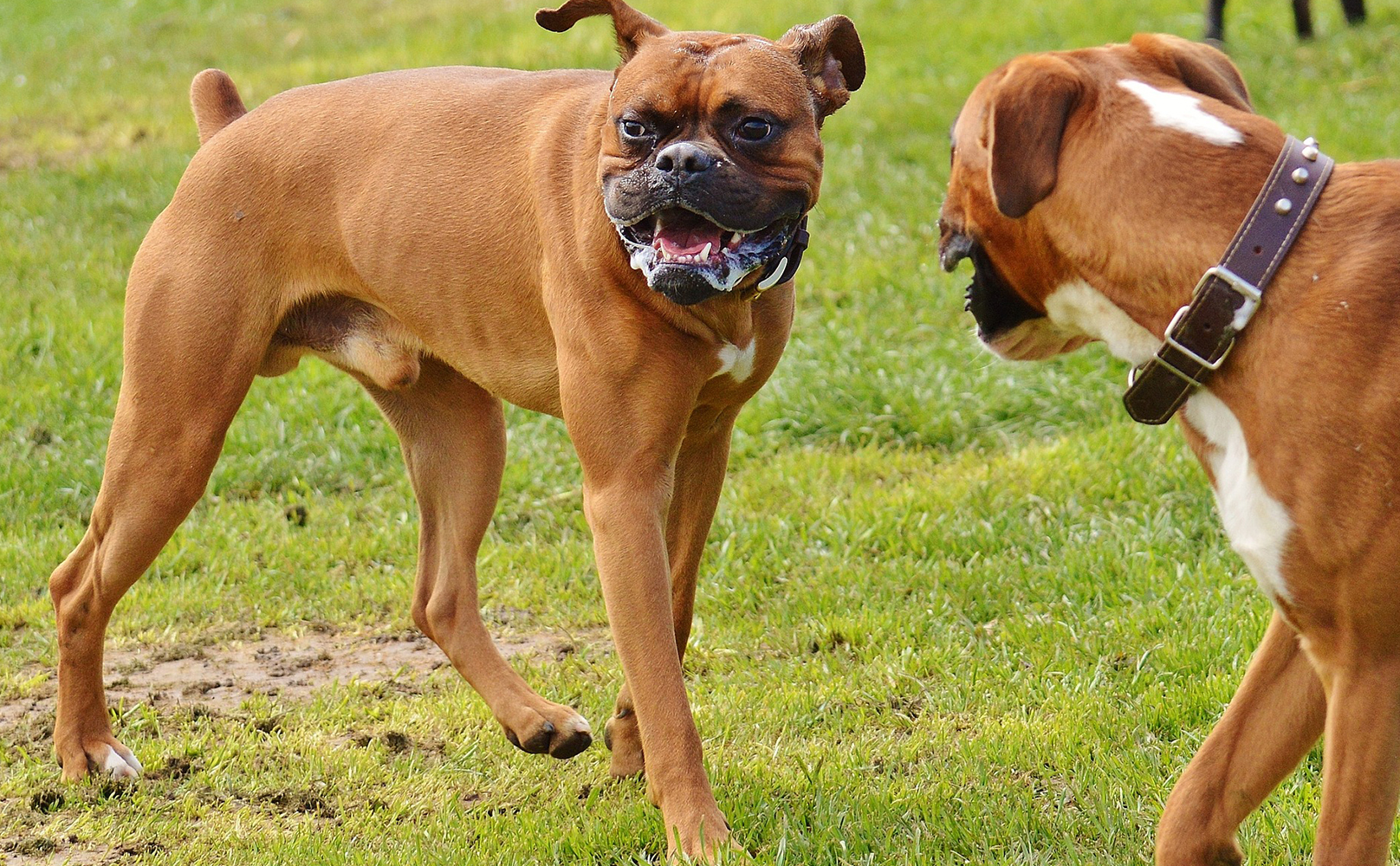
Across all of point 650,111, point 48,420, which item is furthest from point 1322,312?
point 48,420

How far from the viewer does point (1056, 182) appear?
2.88 metres

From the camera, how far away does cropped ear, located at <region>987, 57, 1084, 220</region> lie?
285cm

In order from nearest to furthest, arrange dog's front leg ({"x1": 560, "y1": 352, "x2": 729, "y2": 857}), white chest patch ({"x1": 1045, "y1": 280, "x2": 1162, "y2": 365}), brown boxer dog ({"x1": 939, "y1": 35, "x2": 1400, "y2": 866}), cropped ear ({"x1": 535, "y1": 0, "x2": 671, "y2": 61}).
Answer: brown boxer dog ({"x1": 939, "y1": 35, "x2": 1400, "y2": 866}) < white chest patch ({"x1": 1045, "y1": 280, "x2": 1162, "y2": 365}) < dog's front leg ({"x1": 560, "y1": 352, "x2": 729, "y2": 857}) < cropped ear ({"x1": 535, "y1": 0, "x2": 671, "y2": 61})

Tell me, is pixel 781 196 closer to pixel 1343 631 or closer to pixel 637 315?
pixel 637 315

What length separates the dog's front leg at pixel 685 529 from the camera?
13.0ft

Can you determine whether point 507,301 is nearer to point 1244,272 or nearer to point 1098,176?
point 1098,176

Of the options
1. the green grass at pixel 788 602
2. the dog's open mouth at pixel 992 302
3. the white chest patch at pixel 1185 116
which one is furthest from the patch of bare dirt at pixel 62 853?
the white chest patch at pixel 1185 116

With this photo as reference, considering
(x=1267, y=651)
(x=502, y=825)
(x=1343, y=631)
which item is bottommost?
(x=502, y=825)

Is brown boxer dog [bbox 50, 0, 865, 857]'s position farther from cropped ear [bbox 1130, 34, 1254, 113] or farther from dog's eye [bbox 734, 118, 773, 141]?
cropped ear [bbox 1130, 34, 1254, 113]

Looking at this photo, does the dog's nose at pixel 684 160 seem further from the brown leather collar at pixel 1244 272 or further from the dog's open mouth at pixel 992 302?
the brown leather collar at pixel 1244 272

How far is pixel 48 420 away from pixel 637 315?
4.07 metres

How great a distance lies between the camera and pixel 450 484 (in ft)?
14.7

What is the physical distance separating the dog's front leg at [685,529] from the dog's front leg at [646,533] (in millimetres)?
439

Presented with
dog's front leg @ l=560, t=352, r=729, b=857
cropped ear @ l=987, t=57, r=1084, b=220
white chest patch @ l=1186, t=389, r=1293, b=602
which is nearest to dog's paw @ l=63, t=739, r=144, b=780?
dog's front leg @ l=560, t=352, r=729, b=857
